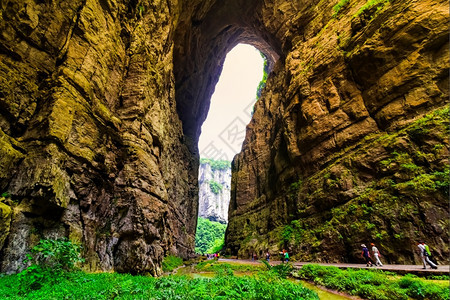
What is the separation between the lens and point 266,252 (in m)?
18.6

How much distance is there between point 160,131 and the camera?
53.4ft

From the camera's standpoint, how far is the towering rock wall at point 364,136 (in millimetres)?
9688

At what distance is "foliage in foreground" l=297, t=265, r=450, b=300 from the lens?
5375mm

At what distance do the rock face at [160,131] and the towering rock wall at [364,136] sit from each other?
2.9 inches

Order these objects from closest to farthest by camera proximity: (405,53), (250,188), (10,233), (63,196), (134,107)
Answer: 1. (10,233)
2. (63,196)
3. (405,53)
4. (134,107)
5. (250,188)

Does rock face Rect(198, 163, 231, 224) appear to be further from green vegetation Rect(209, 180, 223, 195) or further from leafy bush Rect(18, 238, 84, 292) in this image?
leafy bush Rect(18, 238, 84, 292)

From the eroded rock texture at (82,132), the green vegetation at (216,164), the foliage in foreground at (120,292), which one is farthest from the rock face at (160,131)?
the green vegetation at (216,164)

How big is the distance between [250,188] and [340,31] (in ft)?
66.1

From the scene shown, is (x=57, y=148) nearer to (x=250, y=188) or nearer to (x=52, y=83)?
(x=52, y=83)

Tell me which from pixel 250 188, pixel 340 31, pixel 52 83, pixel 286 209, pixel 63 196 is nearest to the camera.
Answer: pixel 63 196

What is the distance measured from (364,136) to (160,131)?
47.0 ft

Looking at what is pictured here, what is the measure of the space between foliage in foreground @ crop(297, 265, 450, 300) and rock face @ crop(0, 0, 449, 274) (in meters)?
3.57

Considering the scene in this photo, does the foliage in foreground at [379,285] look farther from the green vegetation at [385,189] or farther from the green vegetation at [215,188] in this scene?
the green vegetation at [215,188]

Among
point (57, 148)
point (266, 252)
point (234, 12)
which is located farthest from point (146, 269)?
point (234, 12)
